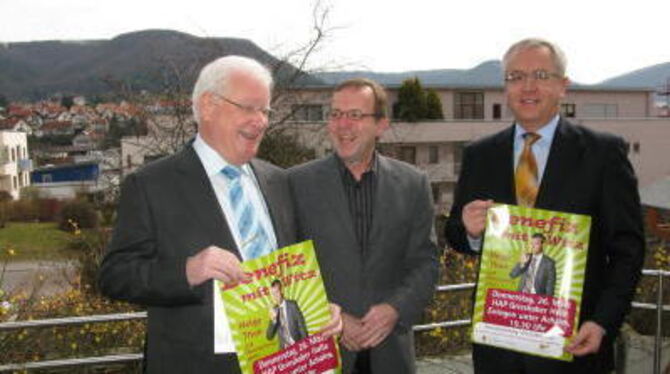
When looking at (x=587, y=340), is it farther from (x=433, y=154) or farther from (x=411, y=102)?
(x=433, y=154)

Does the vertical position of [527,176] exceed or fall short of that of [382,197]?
it exceeds it

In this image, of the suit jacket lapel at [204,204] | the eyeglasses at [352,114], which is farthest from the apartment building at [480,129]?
the suit jacket lapel at [204,204]

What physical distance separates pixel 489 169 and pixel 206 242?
1242 millimetres

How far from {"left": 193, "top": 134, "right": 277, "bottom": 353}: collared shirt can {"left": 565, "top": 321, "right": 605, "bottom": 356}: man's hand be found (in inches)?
47.3

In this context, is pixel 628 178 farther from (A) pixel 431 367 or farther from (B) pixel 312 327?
(A) pixel 431 367

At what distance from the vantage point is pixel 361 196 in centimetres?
319

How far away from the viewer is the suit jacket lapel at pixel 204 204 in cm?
238

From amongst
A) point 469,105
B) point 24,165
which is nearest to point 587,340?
point 469,105

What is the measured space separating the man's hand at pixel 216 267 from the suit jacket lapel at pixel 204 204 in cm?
15

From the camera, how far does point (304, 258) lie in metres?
2.40

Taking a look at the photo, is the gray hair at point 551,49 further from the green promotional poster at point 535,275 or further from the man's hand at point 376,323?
the man's hand at point 376,323

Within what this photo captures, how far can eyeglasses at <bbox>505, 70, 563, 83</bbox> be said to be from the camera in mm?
2721

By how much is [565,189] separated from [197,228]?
1439 mm

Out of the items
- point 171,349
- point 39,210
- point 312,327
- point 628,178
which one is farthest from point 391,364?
point 39,210
